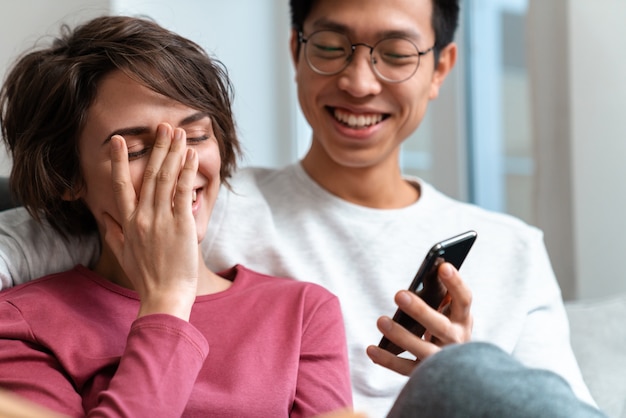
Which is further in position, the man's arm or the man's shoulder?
the man's shoulder

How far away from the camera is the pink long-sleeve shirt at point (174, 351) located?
1174 millimetres

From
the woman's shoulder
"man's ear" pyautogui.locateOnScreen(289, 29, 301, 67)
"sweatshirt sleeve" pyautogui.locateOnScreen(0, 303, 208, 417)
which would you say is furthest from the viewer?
"man's ear" pyautogui.locateOnScreen(289, 29, 301, 67)

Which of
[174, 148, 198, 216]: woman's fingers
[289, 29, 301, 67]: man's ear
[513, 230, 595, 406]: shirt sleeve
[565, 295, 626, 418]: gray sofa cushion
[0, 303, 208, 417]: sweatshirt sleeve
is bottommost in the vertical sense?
[565, 295, 626, 418]: gray sofa cushion

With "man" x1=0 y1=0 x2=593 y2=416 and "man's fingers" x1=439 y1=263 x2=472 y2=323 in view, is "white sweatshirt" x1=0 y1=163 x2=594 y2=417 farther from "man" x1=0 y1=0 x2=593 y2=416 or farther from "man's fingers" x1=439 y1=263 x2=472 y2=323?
"man's fingers" x1=439 y1=263 x2=472 y2=323

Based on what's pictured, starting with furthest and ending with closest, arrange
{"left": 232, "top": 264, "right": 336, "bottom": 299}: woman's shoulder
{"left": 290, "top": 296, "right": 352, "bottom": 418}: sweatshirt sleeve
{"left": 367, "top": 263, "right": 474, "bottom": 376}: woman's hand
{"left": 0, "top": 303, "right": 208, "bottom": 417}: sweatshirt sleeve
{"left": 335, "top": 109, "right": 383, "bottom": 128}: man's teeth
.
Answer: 1. {"left": 335, "top": 109, "right": 383, "bottom": 128}: man's teeth
2. {"left": 232, "top": 264, "right": 336, "bottom": 299}: woman's shoulder
3. {"left": 290, "top": 296, "right": 352, "bottom": 418}: sweatshirt sleeve
4. {"left": 367, "top": 263, "right": 474, "bottom": 376}: woman's hand
5. {"left": 0, "top": 303, "right": 208, "bottom": 417}: sweatshirt sleeve

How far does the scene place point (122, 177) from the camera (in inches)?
51.2

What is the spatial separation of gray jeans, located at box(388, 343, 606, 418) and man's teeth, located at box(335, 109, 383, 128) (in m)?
0.92

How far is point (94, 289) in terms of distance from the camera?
1.40 metres

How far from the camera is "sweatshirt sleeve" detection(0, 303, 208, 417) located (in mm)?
1138

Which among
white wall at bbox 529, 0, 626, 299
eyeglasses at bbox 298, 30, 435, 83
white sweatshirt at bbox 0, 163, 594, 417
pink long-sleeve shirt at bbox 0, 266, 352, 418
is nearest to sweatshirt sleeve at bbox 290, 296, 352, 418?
pink long-sleeve shirt at bbox 0, 266, 352, 418

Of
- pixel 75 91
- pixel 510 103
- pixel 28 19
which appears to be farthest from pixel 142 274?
pixel 510 103

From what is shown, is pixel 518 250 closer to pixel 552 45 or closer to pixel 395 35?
pixel 395 35

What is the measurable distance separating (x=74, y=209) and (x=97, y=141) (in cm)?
21

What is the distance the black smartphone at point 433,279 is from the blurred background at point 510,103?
27.6 inches
